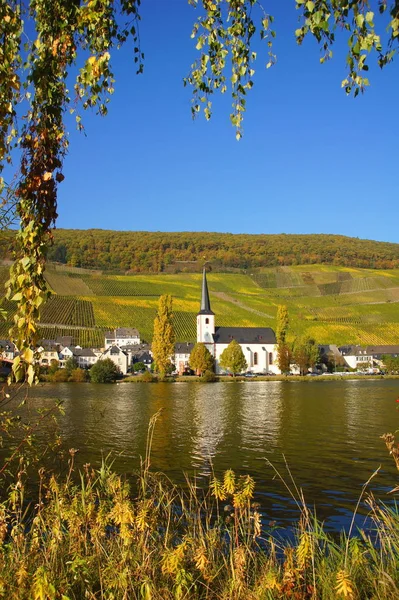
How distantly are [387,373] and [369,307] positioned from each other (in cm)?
4527

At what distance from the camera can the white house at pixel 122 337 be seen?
115812 millimetres

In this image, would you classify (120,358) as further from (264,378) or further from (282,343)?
(282,343)

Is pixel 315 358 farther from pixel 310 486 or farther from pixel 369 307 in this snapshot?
pixel 310 486

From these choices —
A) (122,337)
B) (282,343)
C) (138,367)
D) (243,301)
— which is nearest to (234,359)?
(282,343)

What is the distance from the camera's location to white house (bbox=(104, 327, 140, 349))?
4560 inches

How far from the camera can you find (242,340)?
4496 inches

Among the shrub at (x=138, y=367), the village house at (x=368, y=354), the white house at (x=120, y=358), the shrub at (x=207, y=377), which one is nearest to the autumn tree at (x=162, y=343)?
the shrub at (x=207, y=377)

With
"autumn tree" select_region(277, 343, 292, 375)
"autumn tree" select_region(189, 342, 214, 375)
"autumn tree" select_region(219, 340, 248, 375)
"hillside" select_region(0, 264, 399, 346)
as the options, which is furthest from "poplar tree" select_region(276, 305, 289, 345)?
"hillside" select_region(0, 264, 399, 346)

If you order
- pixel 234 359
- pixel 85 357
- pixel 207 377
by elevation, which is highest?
pixel 85 357

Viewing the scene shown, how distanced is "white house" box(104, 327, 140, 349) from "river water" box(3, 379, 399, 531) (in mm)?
73100

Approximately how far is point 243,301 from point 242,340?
39154 mm

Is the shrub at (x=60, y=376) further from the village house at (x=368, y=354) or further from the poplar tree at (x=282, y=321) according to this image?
the village house at (x=368, y=354)

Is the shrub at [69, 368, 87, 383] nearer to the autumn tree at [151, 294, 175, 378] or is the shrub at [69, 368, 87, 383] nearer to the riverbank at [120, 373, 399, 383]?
the riverbank at [120, 373, 399, 383]

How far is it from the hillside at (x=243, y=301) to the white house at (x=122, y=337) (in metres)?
2.35
